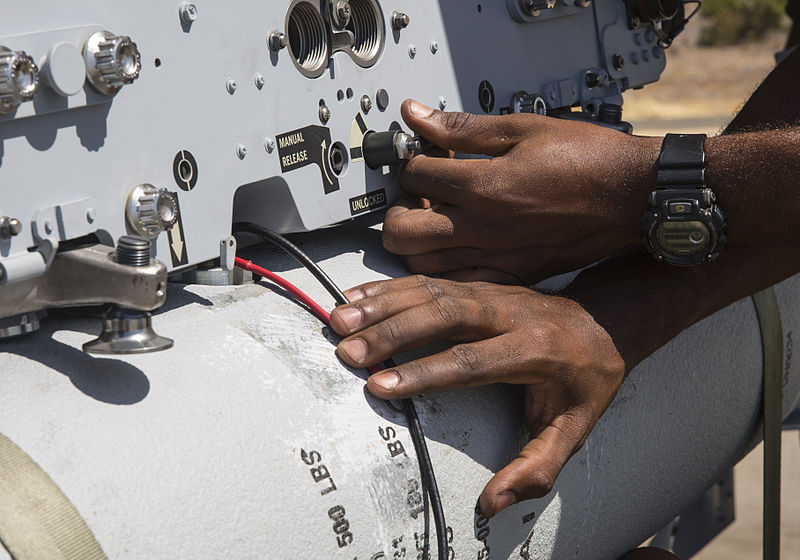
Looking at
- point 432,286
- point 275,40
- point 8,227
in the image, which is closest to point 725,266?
point 432,286

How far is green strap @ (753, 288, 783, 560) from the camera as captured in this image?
4.84ft

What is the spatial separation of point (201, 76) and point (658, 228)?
0.54m

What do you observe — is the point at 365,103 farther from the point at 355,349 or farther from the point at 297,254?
the point at 355,349

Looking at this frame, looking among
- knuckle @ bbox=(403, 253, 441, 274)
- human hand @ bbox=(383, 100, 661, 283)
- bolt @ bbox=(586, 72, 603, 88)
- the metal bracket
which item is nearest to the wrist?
human hand @ bbox=(383, 100, 661, 283)

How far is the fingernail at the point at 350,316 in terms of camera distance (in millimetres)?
980

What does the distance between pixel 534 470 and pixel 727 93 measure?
9.69 m

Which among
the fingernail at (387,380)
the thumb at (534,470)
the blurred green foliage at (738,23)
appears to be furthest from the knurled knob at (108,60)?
the blurred green foliage at (738,23)

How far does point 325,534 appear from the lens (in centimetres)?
87

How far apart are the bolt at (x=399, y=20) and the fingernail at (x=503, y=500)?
60 centimetres

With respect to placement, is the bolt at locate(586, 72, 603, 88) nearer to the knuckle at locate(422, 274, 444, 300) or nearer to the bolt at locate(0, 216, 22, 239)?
the knuckle at locate(422, 274, 444, 300)

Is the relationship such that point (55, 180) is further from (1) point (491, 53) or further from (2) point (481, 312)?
(1) point (491, 53)

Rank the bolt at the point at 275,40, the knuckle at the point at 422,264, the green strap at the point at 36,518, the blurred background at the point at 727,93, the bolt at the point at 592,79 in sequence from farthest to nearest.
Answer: the blurred background at the point at 727,93
the bolt at the point at 592,79
the knuckle at the point at 422,264
the bolt at the point at 275,40
the green strap at the point at 36,518

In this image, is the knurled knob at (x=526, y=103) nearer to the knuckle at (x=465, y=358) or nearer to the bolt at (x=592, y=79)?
the bolt at (x=592, y=79)

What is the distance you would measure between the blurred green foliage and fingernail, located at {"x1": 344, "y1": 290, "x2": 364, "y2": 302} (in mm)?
12509
